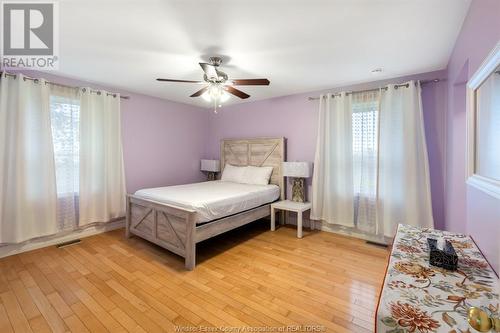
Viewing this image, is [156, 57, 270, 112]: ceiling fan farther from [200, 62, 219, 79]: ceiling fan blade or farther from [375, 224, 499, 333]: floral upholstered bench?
[375, 224, 499, 333]: floral upholstered bench

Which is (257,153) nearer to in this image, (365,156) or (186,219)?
(365,156)

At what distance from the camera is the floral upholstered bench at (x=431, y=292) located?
763 millimetres

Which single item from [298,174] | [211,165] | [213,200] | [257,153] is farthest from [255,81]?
[211,165]

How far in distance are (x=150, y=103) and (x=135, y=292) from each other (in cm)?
322

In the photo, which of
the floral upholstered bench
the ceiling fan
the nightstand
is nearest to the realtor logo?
the ceiling fan

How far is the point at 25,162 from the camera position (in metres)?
2.79

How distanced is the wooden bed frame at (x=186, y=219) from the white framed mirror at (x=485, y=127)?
238 cm

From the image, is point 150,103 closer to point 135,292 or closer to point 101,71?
point 101,71

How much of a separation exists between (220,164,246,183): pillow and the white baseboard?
199 centimetres

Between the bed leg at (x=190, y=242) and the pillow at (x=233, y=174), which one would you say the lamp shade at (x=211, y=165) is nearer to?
the pillow at (x=233, y=174)

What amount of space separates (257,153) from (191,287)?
109 inches

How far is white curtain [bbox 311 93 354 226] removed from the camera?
135 inches

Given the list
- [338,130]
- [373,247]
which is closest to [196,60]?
[338,130]

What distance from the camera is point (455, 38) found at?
6.79 ft
